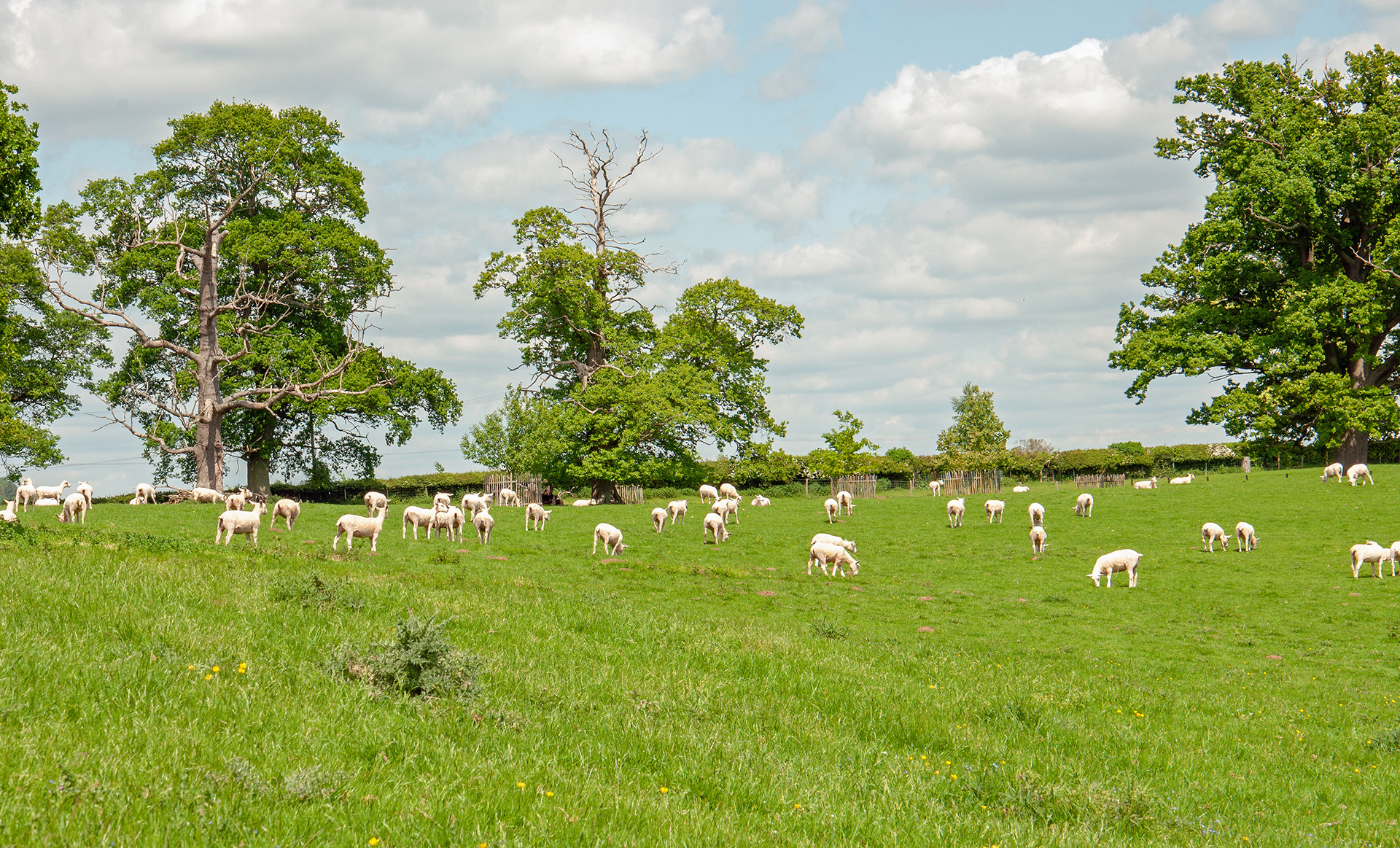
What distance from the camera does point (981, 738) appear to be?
1062cm

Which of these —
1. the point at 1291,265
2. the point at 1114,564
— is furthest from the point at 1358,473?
A: the point at 1114,564

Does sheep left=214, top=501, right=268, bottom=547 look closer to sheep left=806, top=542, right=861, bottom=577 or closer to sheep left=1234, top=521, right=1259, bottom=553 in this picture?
sheep left=806, top=542, right=861, bottom=577

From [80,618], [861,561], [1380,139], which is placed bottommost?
[861,561]

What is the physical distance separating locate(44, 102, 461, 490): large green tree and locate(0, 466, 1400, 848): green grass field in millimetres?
26429

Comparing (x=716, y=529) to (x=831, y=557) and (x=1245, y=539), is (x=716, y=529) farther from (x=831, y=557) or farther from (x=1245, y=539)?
(x=1245, y=539)

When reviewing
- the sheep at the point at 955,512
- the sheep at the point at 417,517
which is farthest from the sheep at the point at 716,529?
the sheep at the point at 955,512

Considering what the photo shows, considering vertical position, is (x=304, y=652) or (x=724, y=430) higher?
(x=724, y=430)

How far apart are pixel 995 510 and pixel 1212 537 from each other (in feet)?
33.0

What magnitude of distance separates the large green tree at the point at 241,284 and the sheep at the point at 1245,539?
4031 cm

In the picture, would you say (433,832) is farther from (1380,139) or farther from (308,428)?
(1380,139)

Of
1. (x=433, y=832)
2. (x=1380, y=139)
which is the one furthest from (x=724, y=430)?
(x=433, y=832)

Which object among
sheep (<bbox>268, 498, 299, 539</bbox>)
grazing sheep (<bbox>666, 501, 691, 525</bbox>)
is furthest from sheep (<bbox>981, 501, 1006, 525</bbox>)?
sheep (<bbox>268, 498, 299, 539</bbox>)

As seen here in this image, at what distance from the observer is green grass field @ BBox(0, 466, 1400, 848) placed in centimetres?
609

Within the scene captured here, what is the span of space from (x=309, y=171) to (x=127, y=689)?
162 ft
